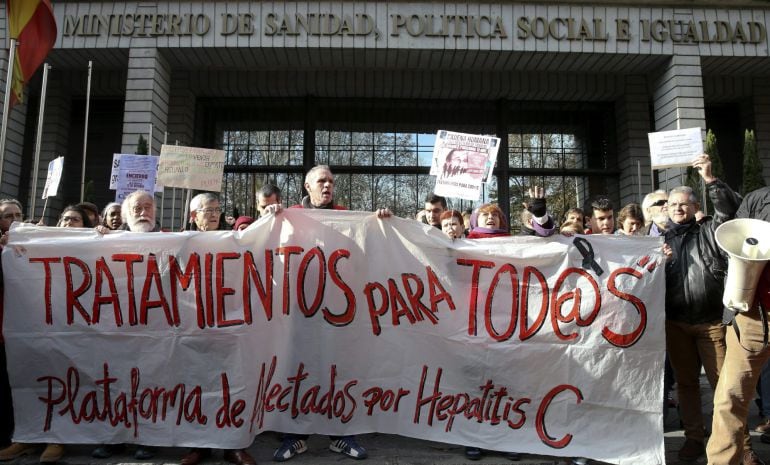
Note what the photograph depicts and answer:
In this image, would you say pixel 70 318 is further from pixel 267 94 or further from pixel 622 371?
pixel 267 94

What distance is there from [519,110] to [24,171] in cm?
1355

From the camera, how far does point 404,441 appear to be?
13.2 ft

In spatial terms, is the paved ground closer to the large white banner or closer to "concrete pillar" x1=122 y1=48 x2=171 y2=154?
the large white banner

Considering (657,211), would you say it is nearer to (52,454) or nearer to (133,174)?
(52,454)

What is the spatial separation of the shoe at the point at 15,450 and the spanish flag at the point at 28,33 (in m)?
3.45

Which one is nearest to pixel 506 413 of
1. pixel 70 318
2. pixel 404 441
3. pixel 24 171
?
pixel 404 441

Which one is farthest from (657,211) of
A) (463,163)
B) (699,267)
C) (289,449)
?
(289,449)

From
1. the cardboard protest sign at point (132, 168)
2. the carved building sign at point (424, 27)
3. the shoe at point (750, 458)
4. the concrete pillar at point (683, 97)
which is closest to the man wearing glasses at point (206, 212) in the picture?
the shoe at point (750, 458)

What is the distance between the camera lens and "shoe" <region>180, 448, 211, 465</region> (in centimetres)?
347

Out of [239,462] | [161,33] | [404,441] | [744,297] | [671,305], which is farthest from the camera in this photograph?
[161,33]

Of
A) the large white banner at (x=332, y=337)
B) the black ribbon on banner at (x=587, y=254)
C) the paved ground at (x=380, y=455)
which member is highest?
the black ribbon on banner at (x=587, y=254)

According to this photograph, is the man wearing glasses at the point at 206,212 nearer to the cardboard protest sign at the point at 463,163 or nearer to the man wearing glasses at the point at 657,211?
the cardboard protest sign at the point at 463,163

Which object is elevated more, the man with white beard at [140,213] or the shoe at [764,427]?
the man with white beard at [140,213]

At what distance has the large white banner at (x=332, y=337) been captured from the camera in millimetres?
3635
